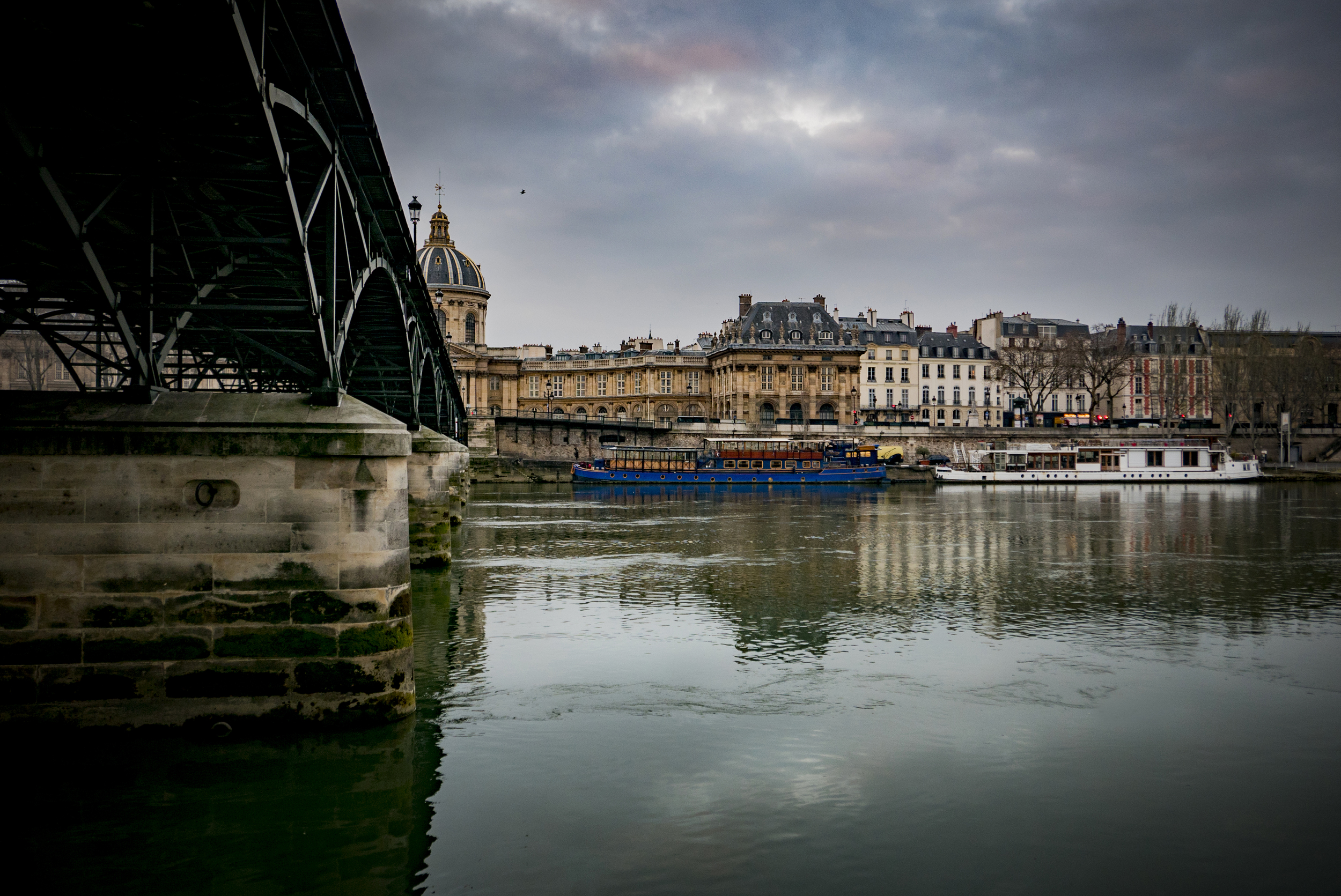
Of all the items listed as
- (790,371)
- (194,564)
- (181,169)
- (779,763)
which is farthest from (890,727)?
(790,371)

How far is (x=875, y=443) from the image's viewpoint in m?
105

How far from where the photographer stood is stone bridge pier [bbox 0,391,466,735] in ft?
37.2

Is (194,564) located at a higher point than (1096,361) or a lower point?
lower

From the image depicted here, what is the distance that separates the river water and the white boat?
207 feet

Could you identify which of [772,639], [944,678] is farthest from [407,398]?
[944,678]

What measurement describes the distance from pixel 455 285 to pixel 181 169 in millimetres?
114768

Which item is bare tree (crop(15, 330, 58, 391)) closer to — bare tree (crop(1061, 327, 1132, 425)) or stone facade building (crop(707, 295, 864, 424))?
stone facade building (crop(707, 295, 864, 424))

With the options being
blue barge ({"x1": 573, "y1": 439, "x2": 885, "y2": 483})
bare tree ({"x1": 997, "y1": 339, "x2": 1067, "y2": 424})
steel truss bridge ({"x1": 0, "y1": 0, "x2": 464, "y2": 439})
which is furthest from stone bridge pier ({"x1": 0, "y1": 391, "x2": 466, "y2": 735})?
bare tree ({"x1": 997, "y1": 339, "x2": 1067, "y2": 424})

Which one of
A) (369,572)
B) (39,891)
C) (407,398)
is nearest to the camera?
(39,891)

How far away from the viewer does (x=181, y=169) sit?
1153cm

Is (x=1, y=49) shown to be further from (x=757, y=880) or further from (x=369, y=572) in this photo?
(x=757, y=880)

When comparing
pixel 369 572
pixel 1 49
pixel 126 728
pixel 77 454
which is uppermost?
pixel 1 49

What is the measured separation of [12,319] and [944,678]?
14.3m

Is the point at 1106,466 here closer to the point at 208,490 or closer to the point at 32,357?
the point at 32,357
